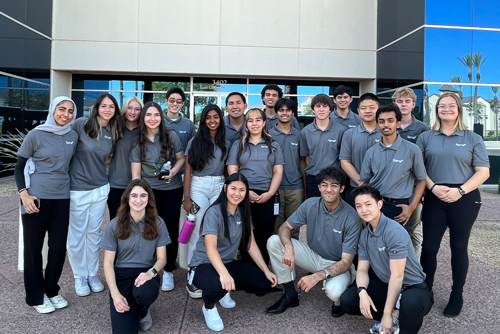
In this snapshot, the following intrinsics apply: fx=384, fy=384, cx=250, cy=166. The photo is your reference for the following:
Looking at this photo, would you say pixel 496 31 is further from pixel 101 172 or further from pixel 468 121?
pixel 101 172

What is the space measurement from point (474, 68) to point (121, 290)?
39.2 ft

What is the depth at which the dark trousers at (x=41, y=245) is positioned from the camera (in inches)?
132

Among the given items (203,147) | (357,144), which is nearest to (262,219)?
(203,147)

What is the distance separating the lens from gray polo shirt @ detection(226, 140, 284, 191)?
4.09m

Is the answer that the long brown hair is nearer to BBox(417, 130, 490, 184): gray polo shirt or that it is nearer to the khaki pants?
the khaki pants

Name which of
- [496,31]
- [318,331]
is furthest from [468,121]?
[318,331]

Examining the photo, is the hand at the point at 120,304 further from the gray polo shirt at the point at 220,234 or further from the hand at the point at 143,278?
the gray polo shirt at the point at 220,234

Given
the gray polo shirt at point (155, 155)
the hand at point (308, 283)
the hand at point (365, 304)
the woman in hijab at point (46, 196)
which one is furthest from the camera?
the gray polo shirt at point (155, 155)

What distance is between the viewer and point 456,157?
3.47 metres

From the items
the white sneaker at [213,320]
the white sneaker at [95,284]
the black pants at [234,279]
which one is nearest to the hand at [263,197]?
the black pants at [234,279]

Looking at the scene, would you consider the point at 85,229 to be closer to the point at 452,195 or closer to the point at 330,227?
the point at 330,227

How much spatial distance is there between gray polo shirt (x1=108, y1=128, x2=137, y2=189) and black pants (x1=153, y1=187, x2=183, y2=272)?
1.15ft

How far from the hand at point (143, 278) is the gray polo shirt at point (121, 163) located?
1.29 meters

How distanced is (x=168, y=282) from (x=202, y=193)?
100 cm
